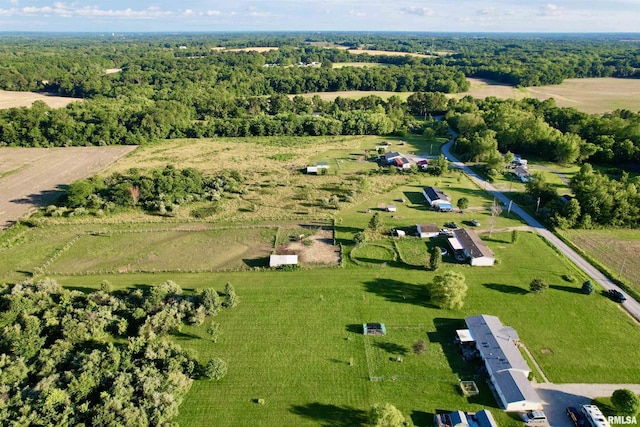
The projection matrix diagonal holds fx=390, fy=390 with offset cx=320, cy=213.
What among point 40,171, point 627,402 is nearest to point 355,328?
point 627,402

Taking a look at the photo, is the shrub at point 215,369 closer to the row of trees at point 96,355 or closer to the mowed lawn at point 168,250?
the row of trees at point 96,355

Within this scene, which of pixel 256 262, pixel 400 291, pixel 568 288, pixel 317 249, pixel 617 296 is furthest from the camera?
pixel 317 249

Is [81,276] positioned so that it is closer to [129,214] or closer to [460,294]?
[129,214]

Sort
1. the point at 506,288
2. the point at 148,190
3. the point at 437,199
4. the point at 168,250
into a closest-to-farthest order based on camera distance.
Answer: the point at 506,288 → the point at 168,250 → the point at 437,199 → the point at 148,190

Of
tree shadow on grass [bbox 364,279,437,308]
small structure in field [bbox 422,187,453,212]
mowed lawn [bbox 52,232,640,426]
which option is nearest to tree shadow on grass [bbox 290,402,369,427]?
mowed lawn [bbox 52,232,640,426]

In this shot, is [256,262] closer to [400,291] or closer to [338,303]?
[338,303]
